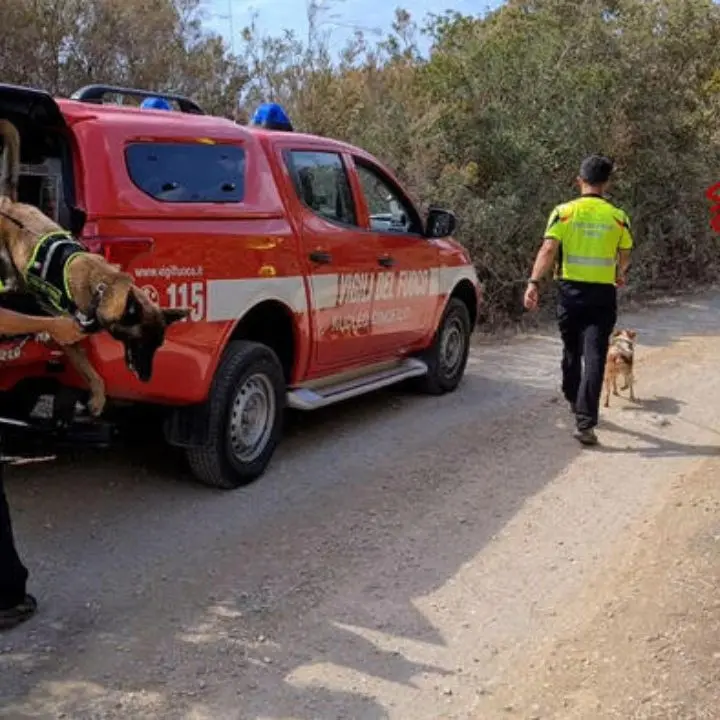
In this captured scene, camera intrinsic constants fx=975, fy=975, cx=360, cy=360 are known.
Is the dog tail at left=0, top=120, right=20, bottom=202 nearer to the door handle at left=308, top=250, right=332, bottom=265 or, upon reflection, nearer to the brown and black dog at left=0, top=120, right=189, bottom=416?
the brown and black dog at left=0, top=120, right=189, bottom=416

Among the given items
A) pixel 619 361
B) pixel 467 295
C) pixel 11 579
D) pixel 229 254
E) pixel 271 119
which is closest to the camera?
pixel 11 579

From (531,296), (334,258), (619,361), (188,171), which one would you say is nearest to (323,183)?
(334,258)

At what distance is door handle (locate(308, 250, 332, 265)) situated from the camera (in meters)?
6.04

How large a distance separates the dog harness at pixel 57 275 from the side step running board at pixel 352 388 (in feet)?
8.67

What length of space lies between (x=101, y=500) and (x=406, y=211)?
3365 millimetres

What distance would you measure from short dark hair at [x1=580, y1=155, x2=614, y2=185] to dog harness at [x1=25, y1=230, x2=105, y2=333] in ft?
14.6

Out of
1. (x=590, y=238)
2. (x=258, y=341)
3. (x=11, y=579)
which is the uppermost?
(x=590, y=238)

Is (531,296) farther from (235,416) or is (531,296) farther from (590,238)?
(235,416)

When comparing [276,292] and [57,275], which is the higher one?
[57,275]

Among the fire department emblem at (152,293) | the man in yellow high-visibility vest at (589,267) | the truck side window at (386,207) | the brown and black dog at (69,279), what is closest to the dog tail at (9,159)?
the brown and black dog at (69,279)

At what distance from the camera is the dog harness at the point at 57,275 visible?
11.5ft

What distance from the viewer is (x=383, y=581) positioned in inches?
179

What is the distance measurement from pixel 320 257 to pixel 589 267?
2098mm

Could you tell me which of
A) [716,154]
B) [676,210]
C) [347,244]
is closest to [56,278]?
[347,244]
